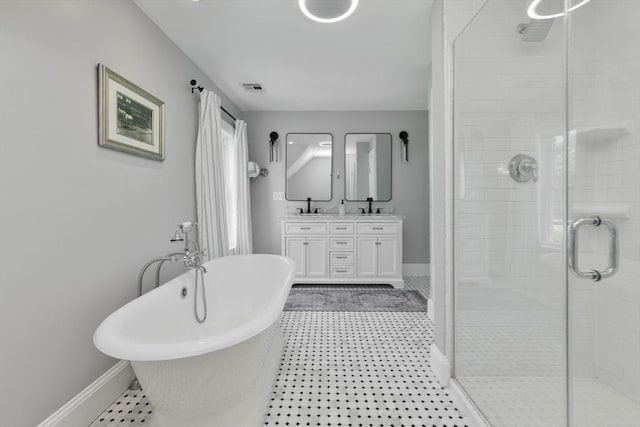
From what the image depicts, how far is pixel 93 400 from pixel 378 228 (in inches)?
117

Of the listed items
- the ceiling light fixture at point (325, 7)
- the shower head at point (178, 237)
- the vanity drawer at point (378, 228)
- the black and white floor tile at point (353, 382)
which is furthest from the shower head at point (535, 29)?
the vanity drawer at point (378, 228)

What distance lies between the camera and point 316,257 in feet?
11.7

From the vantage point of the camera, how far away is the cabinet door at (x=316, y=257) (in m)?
3.56

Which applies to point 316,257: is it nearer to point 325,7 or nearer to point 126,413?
point 126,413

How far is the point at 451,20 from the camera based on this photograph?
5.28 feet

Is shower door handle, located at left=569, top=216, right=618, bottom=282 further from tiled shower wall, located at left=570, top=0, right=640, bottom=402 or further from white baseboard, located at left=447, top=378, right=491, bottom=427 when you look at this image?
white baseboard, located at left=447, top=378, right=491, bottom=427

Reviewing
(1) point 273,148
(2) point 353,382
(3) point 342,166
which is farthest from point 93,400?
(3) point 342,166

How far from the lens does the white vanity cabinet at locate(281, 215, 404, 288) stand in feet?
11.6

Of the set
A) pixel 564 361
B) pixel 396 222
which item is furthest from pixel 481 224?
pixel 396 222

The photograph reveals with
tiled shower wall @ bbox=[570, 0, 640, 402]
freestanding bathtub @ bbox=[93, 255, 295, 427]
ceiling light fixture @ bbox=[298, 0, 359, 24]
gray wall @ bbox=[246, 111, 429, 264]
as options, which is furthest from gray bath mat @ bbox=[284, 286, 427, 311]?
ceiling light fixture @ bbox=[298, 0, 359, 24]

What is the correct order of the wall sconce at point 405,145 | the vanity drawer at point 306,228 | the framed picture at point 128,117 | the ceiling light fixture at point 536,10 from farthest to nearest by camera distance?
the wall sconce at point 405,145 → the vanity drawer at point 306,228 → the framed picture at point 128,117 → the ceiling light fixture at point 536,10

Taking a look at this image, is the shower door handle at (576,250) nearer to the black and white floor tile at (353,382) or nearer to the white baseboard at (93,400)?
the black and white floor tile at (353,382)

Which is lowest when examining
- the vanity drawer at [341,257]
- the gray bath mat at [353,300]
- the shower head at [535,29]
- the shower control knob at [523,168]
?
the gray bath mat at [353,300]

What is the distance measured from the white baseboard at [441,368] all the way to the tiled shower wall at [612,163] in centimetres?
67
